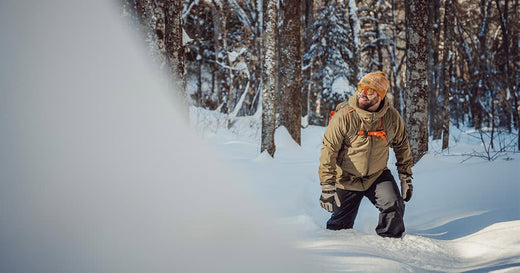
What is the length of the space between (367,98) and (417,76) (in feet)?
13.0

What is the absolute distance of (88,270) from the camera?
7.72ft

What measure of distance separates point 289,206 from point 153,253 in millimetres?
2217

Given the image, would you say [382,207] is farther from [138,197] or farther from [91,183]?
[91,183]

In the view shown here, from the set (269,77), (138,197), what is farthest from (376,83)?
(269,77)

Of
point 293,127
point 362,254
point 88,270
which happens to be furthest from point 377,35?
point 88,270

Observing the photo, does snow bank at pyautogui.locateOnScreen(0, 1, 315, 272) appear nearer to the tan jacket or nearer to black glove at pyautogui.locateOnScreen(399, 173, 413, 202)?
the tan jacket

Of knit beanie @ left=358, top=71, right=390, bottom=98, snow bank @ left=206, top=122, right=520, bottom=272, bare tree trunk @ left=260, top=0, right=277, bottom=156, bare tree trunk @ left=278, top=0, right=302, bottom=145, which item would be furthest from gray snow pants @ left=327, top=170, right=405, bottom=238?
bare tree trunk @ left=278, top=0, right=302, bottom=145

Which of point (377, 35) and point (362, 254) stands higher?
point (377, 35)

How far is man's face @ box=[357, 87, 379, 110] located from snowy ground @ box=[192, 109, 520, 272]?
1.27 m

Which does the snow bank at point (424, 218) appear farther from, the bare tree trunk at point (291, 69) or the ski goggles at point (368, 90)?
the bare tree trunk at point (291, 69)

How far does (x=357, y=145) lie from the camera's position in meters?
3.44

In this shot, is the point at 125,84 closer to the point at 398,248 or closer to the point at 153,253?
the point at 153,253

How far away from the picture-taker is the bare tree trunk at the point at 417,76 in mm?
6602

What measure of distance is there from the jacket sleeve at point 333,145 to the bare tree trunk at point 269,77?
4.05 meters
